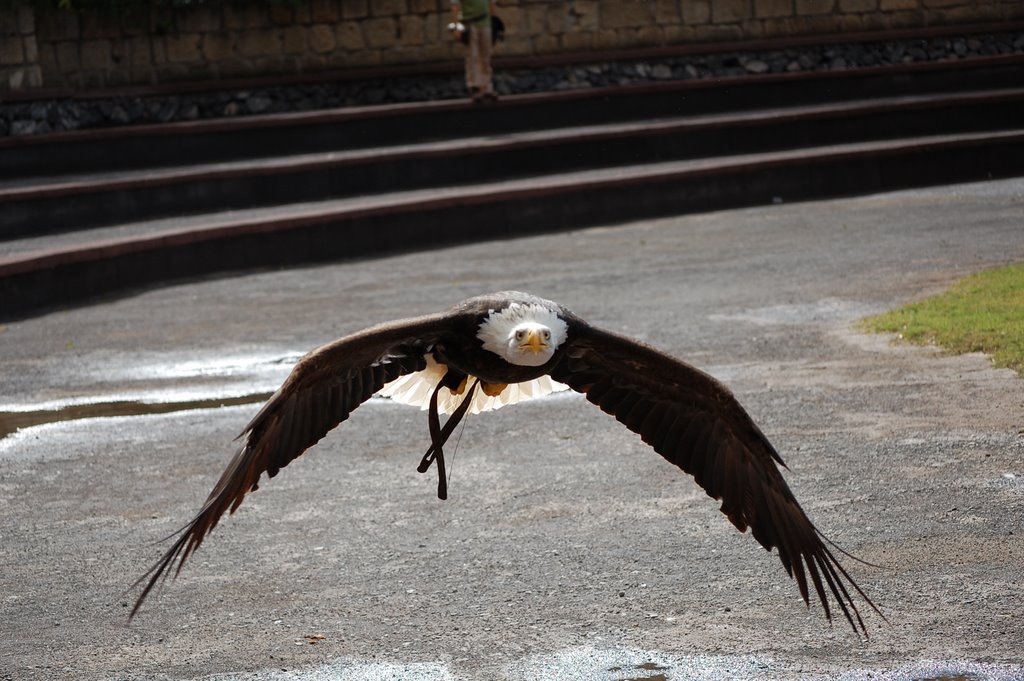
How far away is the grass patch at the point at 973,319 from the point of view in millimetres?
8180

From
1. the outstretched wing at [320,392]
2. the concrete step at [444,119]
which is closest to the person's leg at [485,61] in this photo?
the concrete step at [444,119]

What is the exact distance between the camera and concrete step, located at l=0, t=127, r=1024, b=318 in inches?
477

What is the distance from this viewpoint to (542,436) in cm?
748

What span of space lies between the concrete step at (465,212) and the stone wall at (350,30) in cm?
298

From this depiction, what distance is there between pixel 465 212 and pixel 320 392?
373 inches

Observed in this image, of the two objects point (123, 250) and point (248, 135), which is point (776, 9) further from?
point (123, 250)

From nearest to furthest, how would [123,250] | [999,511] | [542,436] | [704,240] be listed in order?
[999,511], [542,436], [123,250], [704,240]

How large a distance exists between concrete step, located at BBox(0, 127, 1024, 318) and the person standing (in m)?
1.74

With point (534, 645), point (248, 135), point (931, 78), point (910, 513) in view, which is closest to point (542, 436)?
point (910, 513)

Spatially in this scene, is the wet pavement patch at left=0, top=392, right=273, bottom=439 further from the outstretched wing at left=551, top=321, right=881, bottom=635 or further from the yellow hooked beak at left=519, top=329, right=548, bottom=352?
the yellow hooked beak at left=519, top=329, right=548, bottom=352

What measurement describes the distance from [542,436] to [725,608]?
2.46m

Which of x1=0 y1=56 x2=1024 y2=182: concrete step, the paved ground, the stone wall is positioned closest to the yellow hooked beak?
the paved ground

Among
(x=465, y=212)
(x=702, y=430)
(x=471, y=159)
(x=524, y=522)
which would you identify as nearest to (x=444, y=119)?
(x=471, y=159)

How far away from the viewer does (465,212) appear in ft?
46.9
